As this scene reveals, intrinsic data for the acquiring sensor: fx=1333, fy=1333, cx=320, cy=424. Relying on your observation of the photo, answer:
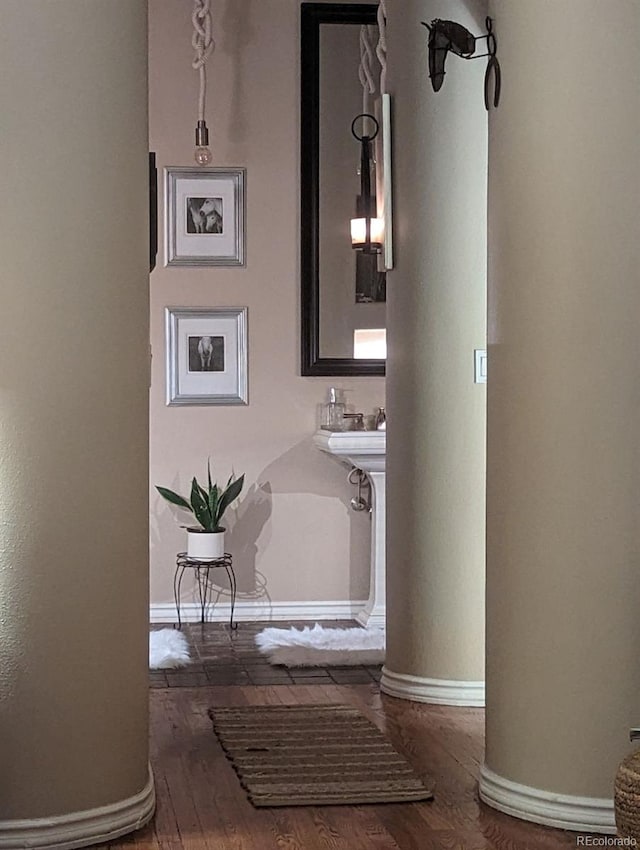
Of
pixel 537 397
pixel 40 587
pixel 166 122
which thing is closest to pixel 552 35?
pixel 537 397

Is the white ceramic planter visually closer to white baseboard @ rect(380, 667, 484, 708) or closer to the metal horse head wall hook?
white baseboard @ rect(380, 667, 484, 708)

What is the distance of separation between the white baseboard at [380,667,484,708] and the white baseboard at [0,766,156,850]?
1597mm

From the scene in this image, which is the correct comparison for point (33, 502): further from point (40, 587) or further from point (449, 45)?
point (449, 45)

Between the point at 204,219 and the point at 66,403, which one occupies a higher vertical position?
the point at 204,219

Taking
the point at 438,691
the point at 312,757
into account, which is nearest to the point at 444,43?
the point at 312,757

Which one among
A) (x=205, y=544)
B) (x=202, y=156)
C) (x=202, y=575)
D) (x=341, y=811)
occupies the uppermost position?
(x=202, y=156)

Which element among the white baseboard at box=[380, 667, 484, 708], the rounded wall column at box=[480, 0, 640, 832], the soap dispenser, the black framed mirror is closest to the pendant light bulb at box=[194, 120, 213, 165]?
the black framed mirror

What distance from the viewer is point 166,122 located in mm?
6285

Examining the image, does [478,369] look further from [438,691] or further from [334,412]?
[334,412]

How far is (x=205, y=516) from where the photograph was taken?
6.08 m

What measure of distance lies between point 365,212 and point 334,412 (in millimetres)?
962

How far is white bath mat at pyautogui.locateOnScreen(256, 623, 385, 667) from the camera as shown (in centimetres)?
521

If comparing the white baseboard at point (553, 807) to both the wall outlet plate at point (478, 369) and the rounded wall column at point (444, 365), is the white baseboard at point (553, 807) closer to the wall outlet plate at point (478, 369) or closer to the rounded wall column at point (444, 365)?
the rounded wall column at point (444, 365)

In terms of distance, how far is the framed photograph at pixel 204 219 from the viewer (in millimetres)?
6316
